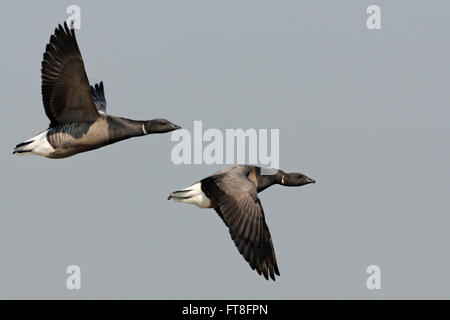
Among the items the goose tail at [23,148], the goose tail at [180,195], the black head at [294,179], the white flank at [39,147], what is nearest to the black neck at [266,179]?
the black head at [294,179]

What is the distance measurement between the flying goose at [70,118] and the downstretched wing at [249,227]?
2.21m

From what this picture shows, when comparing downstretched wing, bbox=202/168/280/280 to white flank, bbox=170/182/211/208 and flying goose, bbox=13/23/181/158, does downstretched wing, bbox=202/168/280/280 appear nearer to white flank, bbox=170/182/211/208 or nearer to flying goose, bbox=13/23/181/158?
white flank, bbox=170/182/211/208

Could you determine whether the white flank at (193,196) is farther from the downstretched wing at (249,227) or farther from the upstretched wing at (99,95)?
the upstretched wing at (99,95)

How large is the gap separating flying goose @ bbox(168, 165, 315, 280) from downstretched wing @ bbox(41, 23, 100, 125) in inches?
98.8

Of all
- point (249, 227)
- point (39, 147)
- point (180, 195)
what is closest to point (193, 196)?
point (180, 195)

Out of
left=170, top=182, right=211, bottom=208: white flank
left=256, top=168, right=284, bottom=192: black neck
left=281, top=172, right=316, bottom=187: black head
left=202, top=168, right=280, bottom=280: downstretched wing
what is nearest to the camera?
left=202, top=168, right=280, bottom=280: downstretched wing

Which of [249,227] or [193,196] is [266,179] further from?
[249,227]

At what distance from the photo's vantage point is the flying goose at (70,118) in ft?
64.4

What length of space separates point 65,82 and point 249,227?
435cm

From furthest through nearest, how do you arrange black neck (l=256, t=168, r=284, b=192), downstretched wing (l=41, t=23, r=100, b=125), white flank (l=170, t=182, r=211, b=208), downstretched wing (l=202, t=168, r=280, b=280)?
black neck (l=256, t=168, r=284, b=192), white flank (l=170, t=182, r=211, b=208), downstretched wing (l=41, t=23, r=100, b=125), downstretched wing (l=202, t=168, r=280, b=280)

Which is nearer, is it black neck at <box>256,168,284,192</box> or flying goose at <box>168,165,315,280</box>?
flying goose at <box>168,165,315,280</box>

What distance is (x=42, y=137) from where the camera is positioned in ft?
66.6

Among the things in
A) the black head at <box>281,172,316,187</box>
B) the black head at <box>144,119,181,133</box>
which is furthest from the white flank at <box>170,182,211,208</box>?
the black head at <box>281,172,316,187</box>

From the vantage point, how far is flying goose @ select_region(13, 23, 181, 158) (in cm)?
1962
